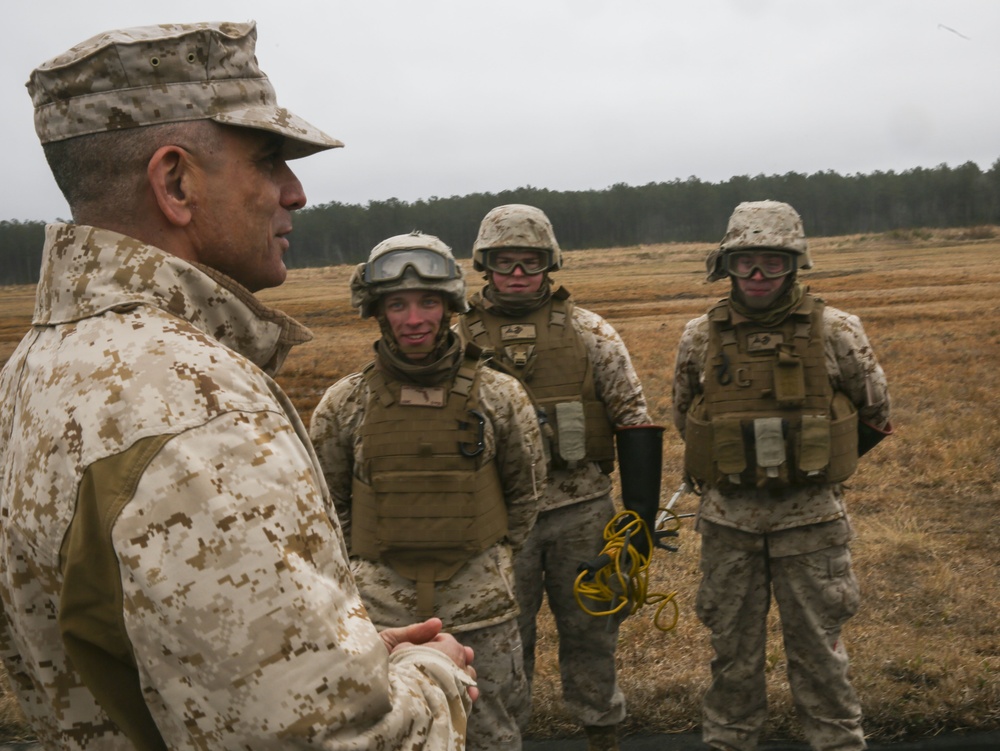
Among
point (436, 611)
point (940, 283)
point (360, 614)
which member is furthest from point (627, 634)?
point (940, 283)

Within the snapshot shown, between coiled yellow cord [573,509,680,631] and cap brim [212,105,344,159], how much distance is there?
2.83 metres

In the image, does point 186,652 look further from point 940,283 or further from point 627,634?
point 940,283

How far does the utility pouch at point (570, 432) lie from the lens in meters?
4.56

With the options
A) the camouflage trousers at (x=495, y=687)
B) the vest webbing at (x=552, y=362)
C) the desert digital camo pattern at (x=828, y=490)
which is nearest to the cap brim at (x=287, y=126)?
the camouflage trousers at (x=495, y=687)

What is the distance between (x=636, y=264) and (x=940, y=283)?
2100 cm

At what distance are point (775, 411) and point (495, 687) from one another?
6.05ft

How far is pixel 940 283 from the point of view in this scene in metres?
29.1

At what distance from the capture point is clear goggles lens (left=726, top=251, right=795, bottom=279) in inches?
179

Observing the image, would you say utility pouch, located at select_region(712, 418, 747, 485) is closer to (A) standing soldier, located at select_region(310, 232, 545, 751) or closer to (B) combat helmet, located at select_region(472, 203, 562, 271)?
(A) standing soldier, located at select_region(310, 232, 545, 751)

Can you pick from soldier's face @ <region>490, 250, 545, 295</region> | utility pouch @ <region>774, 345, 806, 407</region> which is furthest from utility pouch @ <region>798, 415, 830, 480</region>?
soldier's face @ <region>490, 250, 545, 295</region>

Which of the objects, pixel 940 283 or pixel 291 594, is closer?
pixel 291 594

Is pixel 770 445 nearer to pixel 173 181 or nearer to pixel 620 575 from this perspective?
pixel 620 575

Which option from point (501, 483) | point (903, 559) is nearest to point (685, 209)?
point (903, 559)

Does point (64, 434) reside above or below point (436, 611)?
above
